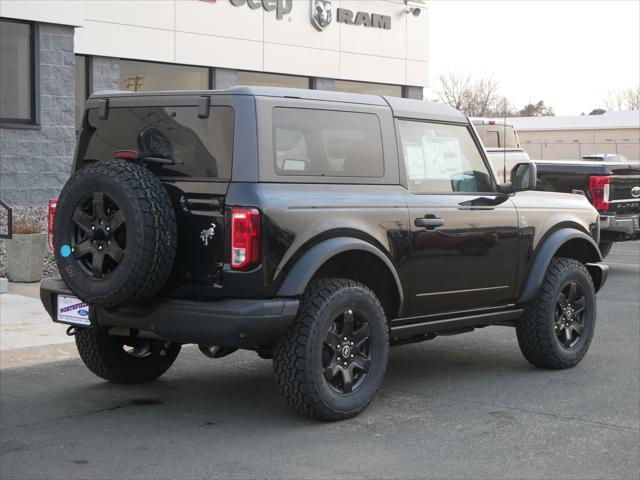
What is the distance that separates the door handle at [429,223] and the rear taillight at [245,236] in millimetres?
1431

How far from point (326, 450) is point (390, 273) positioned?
1.49 meters

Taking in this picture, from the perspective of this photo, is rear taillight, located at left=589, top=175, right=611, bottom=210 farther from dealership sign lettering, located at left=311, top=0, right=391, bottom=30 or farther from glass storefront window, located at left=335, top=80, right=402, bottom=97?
glass storefront window, located at left=335, top=80, right=402, bottom=97

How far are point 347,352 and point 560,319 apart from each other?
7.96 ft

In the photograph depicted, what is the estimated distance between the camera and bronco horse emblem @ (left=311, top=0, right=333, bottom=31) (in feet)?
71.1

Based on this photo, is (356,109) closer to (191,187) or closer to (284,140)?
(284,140)

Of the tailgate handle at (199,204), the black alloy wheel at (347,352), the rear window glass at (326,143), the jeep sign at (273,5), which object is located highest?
the jeep sign at (273,5)

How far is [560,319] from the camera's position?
8188mm

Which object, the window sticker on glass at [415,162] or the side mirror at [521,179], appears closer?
the window sticker on glass at [415,162]

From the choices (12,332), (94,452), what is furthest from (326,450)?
(12,332)

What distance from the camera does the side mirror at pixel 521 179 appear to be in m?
7.75

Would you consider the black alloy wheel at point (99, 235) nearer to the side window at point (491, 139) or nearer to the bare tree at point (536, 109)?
the side window at point (491, 139)

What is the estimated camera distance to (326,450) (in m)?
5.77

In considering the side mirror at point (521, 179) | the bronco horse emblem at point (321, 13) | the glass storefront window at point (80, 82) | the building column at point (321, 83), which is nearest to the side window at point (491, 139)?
the building column at point (321, 83)

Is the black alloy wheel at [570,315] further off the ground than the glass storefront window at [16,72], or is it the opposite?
the glass storefront window at [16,72]
